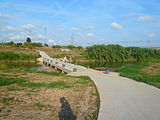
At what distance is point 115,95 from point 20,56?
32525 millimetres

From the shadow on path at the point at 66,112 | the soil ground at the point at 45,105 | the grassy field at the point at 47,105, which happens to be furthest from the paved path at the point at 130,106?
the shadow on path at the point at 66,112

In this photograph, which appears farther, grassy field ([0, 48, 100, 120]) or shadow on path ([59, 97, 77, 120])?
grassy field ([0, 48, 100, 120])

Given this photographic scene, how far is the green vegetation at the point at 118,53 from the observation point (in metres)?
42.9

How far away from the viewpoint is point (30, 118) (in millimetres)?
4805

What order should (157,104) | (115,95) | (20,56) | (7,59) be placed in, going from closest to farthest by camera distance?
(157,104) < (115,95) < (7,59) < (20,56)

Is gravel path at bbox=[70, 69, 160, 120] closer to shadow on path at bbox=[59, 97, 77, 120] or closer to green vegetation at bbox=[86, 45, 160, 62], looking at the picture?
shadow on path at bbox=[59, 97, 77, 120]

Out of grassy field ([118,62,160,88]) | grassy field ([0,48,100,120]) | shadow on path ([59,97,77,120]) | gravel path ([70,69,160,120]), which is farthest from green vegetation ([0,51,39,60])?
gravel path ([70,69,160,120])

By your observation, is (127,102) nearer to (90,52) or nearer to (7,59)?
(7,59)

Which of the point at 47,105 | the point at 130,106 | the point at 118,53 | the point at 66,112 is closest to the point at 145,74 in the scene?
the point at 130,106

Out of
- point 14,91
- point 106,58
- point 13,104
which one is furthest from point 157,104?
point 106,58

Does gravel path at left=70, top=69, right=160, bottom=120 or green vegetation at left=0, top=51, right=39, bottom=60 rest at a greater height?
green vegetation at left=0, top=51, right=39, bottom=60

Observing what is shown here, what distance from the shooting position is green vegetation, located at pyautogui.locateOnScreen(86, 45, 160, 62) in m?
42.9

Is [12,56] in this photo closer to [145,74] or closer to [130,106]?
[145,74]

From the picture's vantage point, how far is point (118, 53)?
1737 inches
